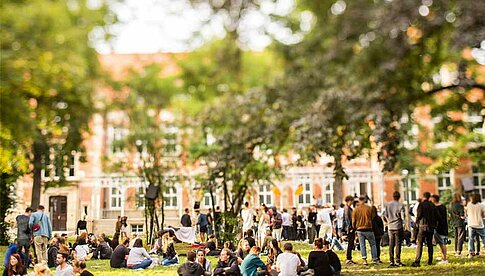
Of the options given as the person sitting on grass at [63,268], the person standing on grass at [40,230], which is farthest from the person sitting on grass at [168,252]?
the person sitting on grass at [63,268]

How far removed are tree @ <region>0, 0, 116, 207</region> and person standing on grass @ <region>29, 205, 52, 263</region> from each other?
8.49 m

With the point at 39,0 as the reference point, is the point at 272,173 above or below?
below

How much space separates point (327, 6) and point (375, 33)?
0.80 metres

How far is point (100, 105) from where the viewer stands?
24.4 feet

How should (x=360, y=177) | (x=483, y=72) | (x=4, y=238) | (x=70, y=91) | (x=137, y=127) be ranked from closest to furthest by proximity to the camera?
(x=70, y=91) → (x=137, y=127) → (x=483, y=72) → (x=4, y=238) → (x=360, y=177)

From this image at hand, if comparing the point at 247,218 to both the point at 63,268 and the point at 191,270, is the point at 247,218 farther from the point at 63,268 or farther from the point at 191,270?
the point at 63,268

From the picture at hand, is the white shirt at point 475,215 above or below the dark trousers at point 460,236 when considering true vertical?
above

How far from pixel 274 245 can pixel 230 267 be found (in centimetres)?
196

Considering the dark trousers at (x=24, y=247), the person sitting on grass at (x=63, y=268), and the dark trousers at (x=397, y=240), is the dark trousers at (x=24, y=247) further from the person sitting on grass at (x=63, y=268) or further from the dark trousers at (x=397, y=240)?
the dark trousers at (x=397, y=240)

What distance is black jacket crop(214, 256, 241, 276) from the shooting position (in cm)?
1190

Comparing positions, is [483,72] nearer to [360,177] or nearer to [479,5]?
[479,5]

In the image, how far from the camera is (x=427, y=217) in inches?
527

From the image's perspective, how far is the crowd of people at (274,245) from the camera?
1166 centimetres

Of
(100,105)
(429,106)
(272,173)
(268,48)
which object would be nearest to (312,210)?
(272,173)
